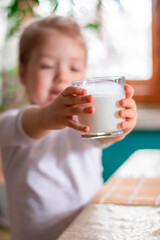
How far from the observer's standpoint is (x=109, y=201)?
910 mm

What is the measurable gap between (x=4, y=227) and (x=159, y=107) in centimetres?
137

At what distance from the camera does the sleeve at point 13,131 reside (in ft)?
3.27

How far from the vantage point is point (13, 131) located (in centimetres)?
103

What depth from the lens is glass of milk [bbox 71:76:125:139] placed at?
0.72 metres

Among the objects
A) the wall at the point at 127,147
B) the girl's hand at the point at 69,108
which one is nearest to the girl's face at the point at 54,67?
the girl's hand at the point at 69,108

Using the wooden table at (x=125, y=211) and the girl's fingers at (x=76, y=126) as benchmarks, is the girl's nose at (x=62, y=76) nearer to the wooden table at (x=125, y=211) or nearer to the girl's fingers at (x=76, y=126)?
the wooden table at (x=125, y=211)

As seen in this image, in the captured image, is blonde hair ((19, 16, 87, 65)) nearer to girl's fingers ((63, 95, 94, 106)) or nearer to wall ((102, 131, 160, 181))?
girl's fingers ((63, 95, 94, 106))

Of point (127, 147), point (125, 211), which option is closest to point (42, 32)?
point (125, 211)

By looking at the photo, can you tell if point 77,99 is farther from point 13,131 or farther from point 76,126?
point 13,131

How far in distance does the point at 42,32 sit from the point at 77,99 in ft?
2.31

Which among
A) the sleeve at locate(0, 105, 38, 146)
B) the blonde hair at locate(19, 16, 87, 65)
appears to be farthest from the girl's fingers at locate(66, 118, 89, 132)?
the blonde hair at locate(19, 16, 87, 65)

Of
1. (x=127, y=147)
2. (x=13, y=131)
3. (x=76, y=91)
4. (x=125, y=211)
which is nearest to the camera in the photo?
(x=76, y=91)

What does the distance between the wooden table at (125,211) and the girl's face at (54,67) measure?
1.14ft

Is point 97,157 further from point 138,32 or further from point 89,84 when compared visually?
point 138,32
